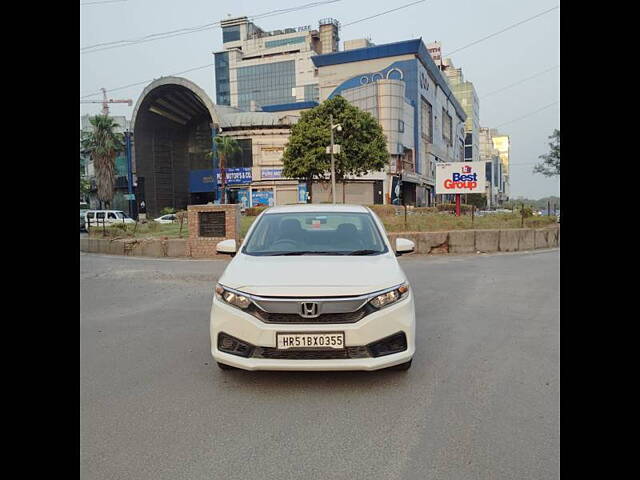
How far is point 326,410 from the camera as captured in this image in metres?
3.62

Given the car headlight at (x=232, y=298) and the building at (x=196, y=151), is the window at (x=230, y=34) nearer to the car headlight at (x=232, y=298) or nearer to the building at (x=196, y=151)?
the building at (x=196, y=151)

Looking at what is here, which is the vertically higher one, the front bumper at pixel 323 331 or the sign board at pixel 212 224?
the sign board at pixel 212 224

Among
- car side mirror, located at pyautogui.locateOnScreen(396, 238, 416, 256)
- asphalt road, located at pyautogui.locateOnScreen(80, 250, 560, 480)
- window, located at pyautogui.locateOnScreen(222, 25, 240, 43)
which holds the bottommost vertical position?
asphalt road, located at pyautogui.locateOnScreen(80, 250, 560, 480)

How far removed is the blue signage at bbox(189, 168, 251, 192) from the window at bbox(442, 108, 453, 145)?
148ft

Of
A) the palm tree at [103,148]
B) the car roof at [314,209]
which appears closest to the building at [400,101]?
the palm tree at [103,148]

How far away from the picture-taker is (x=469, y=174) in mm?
25516

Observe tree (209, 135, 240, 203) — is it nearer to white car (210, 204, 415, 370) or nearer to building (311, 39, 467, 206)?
building (311, 39, 467, 206)

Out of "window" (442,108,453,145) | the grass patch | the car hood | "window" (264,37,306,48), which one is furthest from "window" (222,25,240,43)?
the car hood

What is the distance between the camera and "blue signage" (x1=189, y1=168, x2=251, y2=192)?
5744cm

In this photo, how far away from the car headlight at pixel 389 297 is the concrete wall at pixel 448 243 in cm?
1046

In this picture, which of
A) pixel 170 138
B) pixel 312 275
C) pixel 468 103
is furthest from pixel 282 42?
pixel 312 275

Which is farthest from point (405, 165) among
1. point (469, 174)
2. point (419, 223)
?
point (419, 223)

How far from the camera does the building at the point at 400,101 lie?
191 feet
